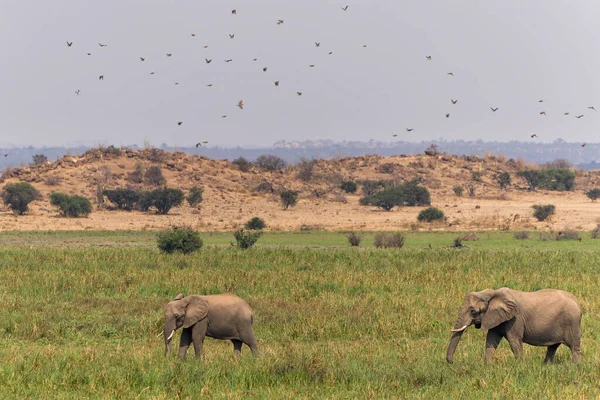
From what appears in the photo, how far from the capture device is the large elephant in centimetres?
1118

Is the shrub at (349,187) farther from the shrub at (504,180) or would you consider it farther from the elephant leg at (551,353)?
the elephant leg at (551,353)

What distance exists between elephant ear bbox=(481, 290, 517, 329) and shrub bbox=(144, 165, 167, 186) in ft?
220

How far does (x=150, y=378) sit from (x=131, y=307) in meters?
7.57

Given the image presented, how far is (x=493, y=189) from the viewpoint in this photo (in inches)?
3334

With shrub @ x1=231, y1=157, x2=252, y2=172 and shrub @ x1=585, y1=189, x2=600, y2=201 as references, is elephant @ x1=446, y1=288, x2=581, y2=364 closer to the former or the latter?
shrub @ x1=585, y1=189, x2=600, y2=201

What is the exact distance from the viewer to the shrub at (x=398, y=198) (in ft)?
214

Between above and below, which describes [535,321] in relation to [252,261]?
above

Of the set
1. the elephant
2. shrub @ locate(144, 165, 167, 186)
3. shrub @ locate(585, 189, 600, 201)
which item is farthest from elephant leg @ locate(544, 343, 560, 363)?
shrub @ locate(585, 189, 600, 201)

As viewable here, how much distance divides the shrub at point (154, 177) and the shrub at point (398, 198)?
21.3 metres

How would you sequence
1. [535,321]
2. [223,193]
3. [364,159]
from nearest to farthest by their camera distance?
[535,321]
[223,193]
[364,159]

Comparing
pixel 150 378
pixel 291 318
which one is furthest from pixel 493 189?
pixel 150 378

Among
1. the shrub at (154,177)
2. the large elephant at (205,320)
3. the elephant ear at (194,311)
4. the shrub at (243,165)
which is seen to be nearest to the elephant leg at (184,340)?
the large elephant at (205,320)

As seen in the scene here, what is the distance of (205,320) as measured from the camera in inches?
451

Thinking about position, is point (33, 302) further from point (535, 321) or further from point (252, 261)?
point (535, 321)
